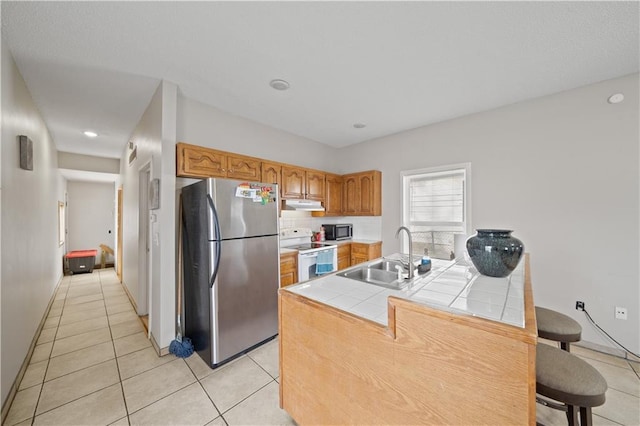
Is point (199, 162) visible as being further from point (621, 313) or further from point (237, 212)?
point (621, 313)

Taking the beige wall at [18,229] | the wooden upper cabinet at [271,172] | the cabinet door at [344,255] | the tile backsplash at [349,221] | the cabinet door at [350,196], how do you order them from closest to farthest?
the beige wall at [18,229] < the wooden upper cabinet at [271,172] < the cabinet door at [344,255] < the tile backsplash at [349,221] < the cabinet door at [350,196]

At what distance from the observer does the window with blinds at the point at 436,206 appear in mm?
3406

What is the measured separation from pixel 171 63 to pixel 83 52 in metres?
0.64

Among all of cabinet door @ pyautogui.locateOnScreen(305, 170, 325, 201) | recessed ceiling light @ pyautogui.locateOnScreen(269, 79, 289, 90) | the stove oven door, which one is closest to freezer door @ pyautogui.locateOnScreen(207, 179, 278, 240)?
the stove oven door

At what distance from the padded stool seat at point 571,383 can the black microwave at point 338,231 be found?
3149 mm

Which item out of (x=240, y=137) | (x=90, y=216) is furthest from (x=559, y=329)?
(x=90, y=216)

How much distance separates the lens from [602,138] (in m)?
2.42

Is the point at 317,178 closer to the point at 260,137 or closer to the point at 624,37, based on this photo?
the point at 260,137

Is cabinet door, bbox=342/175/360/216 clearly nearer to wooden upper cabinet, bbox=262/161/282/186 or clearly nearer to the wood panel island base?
wooden upper cabinet, bbox=262/161/282/186

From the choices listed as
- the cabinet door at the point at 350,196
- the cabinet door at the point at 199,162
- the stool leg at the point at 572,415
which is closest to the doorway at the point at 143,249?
the cabinet door at the point at 199,162

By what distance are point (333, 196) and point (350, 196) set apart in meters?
0.33

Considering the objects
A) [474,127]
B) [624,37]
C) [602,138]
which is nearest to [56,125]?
[474,127]

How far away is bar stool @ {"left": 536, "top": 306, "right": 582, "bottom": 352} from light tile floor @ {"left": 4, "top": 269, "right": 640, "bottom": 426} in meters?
0.59

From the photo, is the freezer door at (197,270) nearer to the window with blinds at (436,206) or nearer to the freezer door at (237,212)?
the freezer door at (237,212)
